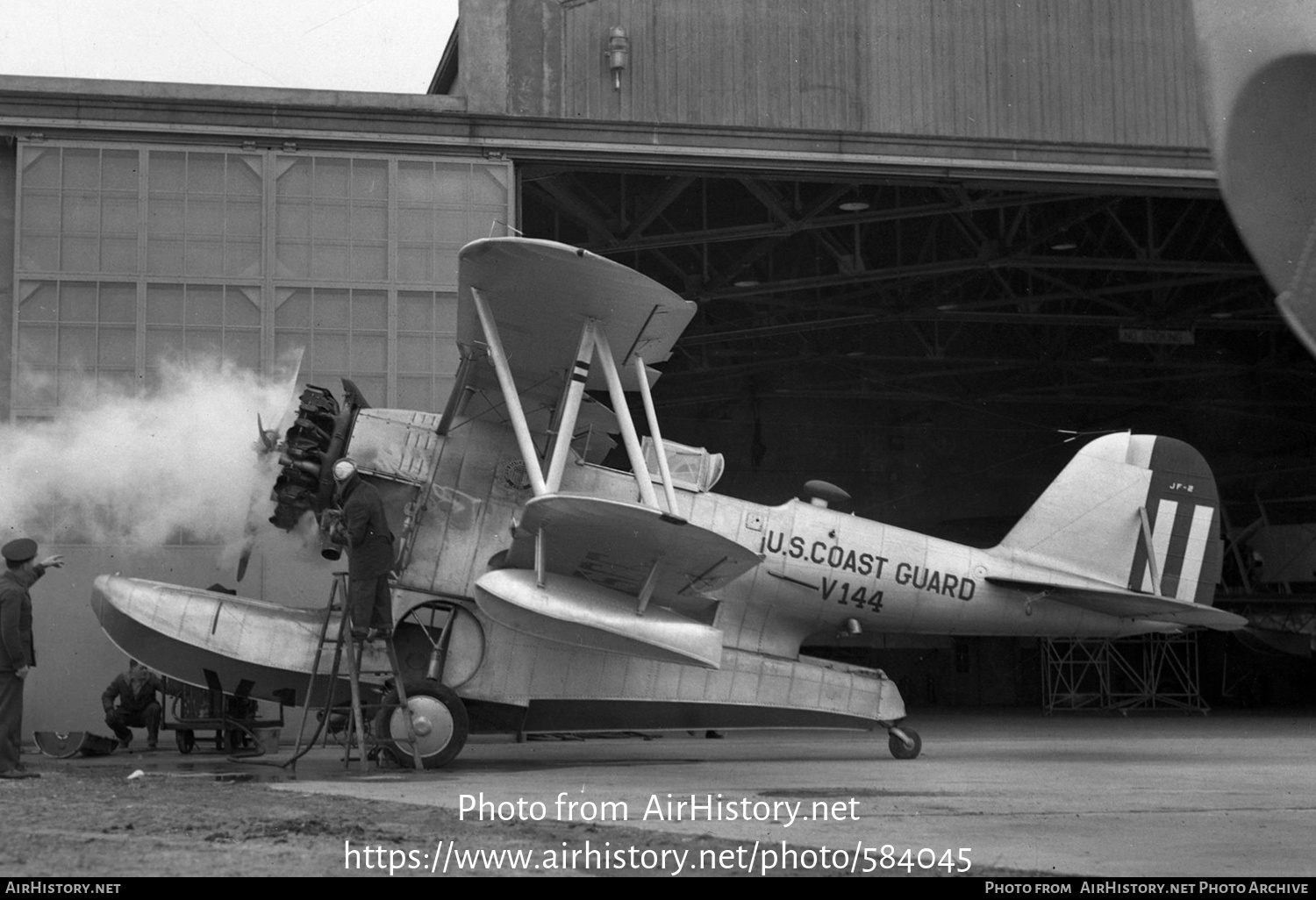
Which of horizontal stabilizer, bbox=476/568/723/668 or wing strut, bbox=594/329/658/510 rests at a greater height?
wing strut, bbox=594/329/658/510

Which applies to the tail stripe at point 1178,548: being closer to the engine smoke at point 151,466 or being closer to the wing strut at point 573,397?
the wing strut at point 573,397

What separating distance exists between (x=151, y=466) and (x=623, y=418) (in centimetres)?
440

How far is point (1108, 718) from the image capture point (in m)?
23.0

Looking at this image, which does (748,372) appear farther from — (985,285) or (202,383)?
(202,383)

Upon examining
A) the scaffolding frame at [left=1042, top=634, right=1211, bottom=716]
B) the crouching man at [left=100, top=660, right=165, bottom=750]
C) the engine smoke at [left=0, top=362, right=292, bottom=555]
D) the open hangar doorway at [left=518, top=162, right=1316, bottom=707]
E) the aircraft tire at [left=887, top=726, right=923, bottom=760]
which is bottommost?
the scaffolding frame at [left=1042, top=634, right=1211, bottom=716]

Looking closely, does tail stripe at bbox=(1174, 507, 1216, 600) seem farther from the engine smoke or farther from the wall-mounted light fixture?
the engine smoke

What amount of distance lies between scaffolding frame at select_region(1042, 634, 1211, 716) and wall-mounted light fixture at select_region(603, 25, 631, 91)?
1679cm

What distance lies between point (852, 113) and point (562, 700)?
824cm

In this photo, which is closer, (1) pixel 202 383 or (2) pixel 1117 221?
(1) pixel 202 383

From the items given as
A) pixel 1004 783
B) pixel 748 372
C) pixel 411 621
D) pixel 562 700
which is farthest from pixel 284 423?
pixel 748 372

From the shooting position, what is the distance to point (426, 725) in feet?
31.8

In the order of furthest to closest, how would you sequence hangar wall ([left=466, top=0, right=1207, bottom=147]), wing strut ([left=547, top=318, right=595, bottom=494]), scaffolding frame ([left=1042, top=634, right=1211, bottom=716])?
scaffolding frame ([left=1042, top=634, right=1211, bottom=716]), hangar wall ([left=466, top=0, right=1207, bottom=147]), wing strut ([left=547, top=318, right=595, bottom=494])

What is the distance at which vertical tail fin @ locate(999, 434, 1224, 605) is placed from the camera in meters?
12.4

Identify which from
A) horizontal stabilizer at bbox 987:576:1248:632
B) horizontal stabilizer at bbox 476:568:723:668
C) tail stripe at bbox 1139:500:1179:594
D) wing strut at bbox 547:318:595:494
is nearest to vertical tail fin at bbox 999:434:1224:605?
tail stripe at bbox 1139:500:1179:594
